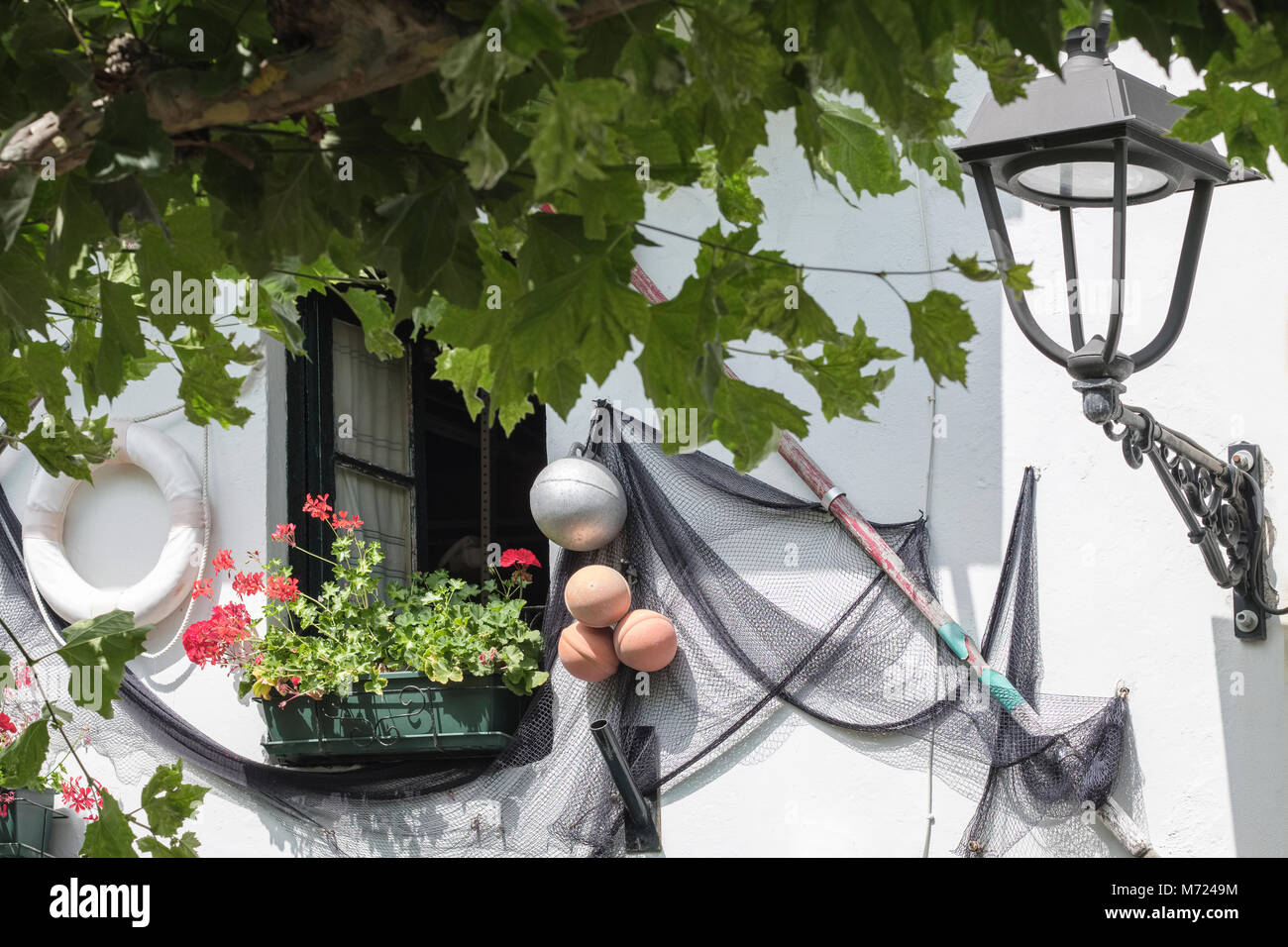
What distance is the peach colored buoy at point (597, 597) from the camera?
4.80 m

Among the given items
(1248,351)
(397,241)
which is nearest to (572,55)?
(397,241)

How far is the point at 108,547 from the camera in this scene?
5.64 meters

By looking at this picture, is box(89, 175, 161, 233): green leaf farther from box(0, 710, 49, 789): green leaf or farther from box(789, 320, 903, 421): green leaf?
box(0, 710, 49, 789): green leaf

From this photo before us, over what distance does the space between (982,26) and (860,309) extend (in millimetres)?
3564

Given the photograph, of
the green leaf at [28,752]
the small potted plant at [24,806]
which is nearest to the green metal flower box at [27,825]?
the small potted plant at [24,806]

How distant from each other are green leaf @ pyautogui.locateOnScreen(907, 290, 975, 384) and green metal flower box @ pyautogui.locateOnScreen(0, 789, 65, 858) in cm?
423

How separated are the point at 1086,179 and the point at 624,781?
2386 mm

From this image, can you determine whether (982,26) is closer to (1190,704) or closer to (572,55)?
(572,55)

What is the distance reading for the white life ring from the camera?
5.40 meters

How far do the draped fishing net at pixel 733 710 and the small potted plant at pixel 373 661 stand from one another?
0.13m

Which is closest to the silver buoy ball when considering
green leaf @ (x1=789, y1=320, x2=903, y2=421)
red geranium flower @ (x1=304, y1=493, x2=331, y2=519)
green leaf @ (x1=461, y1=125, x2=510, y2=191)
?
red geranium flower @ (x1=304, y1=493, x2=331, y2=519)

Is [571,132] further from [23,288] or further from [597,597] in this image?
[597,597]

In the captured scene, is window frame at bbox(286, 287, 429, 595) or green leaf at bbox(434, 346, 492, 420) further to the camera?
window frame at bbox(286, 287, 429, 595)
